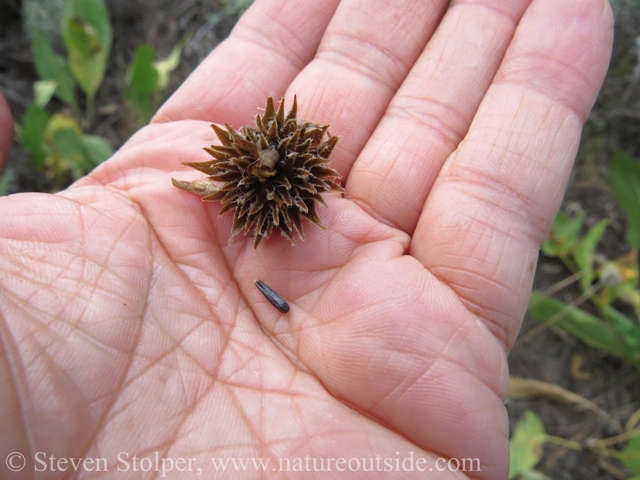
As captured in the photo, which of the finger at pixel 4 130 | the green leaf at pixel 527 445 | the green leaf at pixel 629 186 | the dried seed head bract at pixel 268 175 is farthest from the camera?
the green leaf at pixel 629 186

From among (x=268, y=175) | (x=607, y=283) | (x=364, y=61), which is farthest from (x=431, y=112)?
(x=607, y=283)

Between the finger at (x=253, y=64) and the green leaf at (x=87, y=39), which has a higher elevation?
the finger at (x=253, y=64)

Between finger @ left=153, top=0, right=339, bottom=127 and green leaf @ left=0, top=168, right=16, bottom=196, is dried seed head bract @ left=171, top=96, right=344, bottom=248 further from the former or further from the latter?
green leaf @ left=0, top=168, right=16, bottom=196

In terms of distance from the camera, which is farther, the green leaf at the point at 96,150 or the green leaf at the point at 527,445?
the green leaf at the point at 96,150

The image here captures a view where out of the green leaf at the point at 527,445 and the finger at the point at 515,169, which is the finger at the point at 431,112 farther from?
the green leaf at the point at 527,445

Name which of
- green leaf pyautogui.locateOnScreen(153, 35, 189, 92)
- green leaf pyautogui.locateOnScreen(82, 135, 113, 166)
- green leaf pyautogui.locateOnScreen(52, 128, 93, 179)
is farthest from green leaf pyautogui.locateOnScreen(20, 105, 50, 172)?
green leaf pyautogui.locateOnScreen(153, 35, 189, 92)

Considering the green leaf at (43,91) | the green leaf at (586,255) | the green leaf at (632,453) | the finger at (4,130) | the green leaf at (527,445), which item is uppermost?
the finger at (4,130)

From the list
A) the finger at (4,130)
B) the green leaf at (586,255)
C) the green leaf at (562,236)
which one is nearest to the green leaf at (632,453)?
the green leaf at (586,255)

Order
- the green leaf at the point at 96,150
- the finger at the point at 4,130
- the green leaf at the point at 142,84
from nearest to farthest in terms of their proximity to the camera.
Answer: the finger at the point at 4,130
the green leaf at the point at 142,84
the green leaf at the point at 96,150
